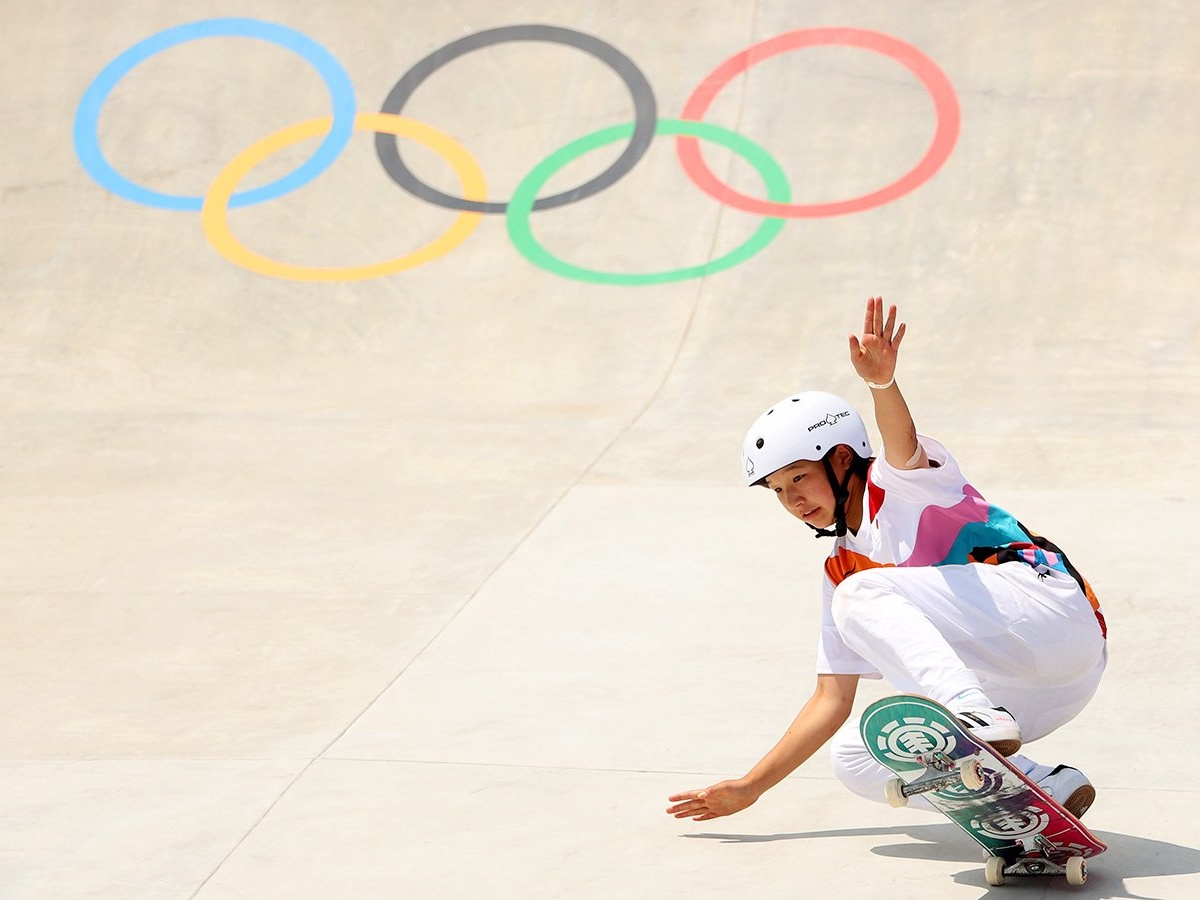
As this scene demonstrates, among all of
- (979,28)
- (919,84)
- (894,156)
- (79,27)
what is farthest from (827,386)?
(79,27)

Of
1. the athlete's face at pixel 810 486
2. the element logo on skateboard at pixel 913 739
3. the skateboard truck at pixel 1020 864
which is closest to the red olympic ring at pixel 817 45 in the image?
the athlete's face at pixel 810 486

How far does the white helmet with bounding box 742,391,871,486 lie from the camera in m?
3.74

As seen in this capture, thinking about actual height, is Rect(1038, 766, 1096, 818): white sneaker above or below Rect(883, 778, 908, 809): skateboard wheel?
below

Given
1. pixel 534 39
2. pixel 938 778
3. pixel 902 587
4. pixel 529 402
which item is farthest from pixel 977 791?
pixel 534 39

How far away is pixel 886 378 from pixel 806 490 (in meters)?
0.44

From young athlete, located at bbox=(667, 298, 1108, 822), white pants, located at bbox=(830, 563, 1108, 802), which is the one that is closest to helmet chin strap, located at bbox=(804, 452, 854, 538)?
young athlete, located at bbox=(667, 298, 1108, 822)

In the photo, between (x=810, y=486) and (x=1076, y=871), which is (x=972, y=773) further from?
(x=810, y=486)

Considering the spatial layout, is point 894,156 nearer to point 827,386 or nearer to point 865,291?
point 865,291

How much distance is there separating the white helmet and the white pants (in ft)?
1.07

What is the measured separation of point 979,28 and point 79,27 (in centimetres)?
735

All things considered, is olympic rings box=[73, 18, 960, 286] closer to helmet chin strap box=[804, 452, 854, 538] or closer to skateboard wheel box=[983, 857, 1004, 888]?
helmet chin strap box=[804, 452, 854, 538]

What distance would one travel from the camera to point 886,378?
3508mm

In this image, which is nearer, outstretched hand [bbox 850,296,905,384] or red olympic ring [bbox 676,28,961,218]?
outstretched hand [bbox 850,296,905,384]

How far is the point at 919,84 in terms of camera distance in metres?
11.5
